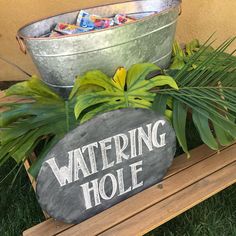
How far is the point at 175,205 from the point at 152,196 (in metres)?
0.10

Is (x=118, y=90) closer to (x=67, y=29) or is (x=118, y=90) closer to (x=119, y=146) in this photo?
(x=119, y=146)

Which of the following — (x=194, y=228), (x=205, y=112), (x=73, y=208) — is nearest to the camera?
(x=73, y=208)

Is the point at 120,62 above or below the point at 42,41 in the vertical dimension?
below

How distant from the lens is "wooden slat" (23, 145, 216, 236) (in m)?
1.45

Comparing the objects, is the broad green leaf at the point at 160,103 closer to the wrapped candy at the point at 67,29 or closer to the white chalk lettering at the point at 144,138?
the white chalk lettering at the point at 144,138

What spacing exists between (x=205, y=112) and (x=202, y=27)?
1428 millimetres

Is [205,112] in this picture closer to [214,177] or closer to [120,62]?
[214,177]

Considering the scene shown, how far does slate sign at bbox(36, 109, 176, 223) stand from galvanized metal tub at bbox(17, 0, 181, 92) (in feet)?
1.08

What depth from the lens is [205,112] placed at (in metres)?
1.62

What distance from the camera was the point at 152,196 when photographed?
5.16ft

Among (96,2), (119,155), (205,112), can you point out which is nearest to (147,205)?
(119,155)

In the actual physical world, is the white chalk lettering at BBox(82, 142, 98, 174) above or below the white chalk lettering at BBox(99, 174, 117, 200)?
above

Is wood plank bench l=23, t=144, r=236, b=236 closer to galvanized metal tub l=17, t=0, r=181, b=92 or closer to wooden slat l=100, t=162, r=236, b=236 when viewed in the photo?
wooden slat l=100, t=162, r=236, b=236

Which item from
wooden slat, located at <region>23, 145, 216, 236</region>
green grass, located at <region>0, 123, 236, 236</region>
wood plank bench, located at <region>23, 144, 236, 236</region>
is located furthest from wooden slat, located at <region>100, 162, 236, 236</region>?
green grass, located at <region>0, 123, 236, 236</region>
